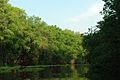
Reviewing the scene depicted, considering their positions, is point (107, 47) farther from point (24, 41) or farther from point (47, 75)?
point (24, 41)

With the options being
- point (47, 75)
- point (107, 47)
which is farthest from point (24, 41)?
point (107, 47)

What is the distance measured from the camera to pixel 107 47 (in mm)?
21828

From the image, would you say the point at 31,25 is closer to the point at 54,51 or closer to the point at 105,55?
the point at 54,51

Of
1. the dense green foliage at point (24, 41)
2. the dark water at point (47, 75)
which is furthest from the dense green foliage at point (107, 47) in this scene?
the dense green foliage at point (24, 41)

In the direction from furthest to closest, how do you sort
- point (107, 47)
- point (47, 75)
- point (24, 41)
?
point (24, 41)
point (47, 75)
point (107, 47)

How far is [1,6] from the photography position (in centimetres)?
7988

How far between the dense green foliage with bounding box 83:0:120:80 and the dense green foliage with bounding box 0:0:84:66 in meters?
54.4

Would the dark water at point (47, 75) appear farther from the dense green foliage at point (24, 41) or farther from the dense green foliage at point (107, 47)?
the dense green foliage at point (24, 41)

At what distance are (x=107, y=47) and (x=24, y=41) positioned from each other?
61841 millimetres

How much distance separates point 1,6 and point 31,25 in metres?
13.5

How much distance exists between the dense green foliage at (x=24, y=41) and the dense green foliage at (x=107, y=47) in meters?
54.4

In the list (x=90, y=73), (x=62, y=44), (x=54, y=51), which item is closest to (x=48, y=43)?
(x=54, y=51)

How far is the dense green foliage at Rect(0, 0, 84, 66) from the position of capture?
79512mm

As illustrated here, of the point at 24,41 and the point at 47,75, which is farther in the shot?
the point at 24,41
